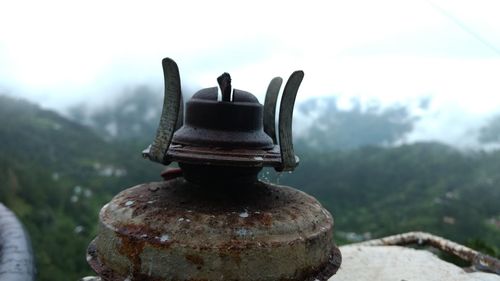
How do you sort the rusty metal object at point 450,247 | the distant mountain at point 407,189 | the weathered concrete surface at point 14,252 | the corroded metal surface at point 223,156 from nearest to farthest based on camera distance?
1. the weathered concrete surface at point 14,252
2. the corroded metal surface at point 223,156
3. the rusty metal object at point 450,247
4. the distant mountain at point 407,189

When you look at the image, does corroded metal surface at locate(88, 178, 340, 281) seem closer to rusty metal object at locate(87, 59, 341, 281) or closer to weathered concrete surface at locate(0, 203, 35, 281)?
rusty metal object at locate(87, 59, 341, 281)

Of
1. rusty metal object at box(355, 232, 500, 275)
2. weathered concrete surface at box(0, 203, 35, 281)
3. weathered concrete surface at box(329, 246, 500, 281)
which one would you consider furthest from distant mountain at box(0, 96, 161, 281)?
weathered concrete surface at box(0, 203, 35, 281)

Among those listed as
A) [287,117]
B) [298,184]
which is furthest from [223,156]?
[298,184]

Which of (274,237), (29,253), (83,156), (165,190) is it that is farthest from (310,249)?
(83,156)

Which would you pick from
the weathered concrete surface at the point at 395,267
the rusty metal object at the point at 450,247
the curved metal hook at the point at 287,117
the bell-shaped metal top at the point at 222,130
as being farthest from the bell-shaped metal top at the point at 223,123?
the rusty metal object at the point at 450,247

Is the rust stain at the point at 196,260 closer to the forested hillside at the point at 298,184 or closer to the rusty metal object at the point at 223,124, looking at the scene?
the rusty metal object at the point at 223,124
